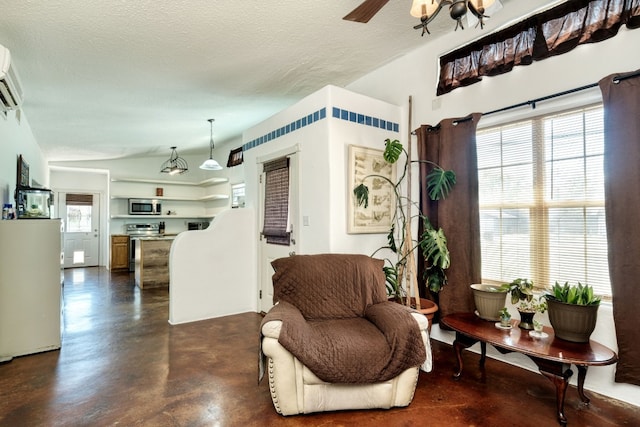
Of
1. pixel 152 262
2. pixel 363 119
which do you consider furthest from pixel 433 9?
pixel 152 262

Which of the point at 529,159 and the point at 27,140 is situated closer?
the point at 529,159

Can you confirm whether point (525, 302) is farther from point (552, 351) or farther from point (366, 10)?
point (366, 10)

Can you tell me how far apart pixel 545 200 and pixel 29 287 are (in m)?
4.36

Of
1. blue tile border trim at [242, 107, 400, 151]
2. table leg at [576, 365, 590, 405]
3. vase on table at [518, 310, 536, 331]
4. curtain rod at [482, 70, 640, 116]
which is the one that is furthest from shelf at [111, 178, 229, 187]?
table leg at [576, 365, 590, 405]

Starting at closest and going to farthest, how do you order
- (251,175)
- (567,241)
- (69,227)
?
(567,241), (251,175), (69,227)

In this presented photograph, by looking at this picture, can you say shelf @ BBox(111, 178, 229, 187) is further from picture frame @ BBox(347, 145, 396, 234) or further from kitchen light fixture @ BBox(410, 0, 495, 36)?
kitchen light fixture @ BBox(410, 0, 495, 36)

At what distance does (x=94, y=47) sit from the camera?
2.70 metres

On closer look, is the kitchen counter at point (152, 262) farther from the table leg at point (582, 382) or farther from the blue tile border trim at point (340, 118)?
the table leg at point (582, 382)

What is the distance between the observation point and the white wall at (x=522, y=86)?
2.14 metres

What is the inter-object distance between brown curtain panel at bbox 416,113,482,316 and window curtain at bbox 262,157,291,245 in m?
1.62

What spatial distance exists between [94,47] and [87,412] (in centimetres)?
271

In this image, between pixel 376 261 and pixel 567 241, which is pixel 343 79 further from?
pixel 567 241

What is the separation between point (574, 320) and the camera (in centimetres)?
203

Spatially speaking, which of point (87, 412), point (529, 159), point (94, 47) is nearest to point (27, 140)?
point (94, 47)
